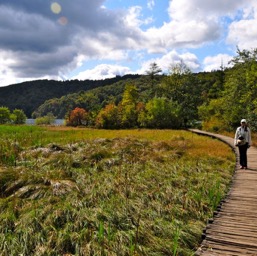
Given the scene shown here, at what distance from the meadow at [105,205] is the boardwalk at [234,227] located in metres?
0.42

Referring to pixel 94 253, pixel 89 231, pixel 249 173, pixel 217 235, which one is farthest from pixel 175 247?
pixel 249 173

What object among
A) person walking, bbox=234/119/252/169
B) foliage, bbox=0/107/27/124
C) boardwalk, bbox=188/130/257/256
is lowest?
boardwalk, bbox=188/130/257/256

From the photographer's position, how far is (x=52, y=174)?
427 inches

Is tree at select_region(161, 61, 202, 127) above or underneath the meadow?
above

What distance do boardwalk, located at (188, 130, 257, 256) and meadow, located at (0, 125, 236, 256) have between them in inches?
16.6

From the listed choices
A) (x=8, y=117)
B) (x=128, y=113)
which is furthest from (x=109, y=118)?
(x=8, y=117)

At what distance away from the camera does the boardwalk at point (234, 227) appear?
5.50m

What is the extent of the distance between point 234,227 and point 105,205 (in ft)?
11.2

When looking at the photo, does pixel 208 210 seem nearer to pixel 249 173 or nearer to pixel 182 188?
pixel 182 188

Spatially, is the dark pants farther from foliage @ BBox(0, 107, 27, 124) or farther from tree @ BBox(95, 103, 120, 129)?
foliage @ BBox(0, 107, 27, 124)

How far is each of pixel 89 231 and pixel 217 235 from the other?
9.22 ft

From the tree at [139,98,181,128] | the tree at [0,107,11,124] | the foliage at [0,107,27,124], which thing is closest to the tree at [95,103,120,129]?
the tree at [139,98,181,128]

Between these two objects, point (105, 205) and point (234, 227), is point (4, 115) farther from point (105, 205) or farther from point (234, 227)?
point (234, 227)

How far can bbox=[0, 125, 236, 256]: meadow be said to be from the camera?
6.13 metres
